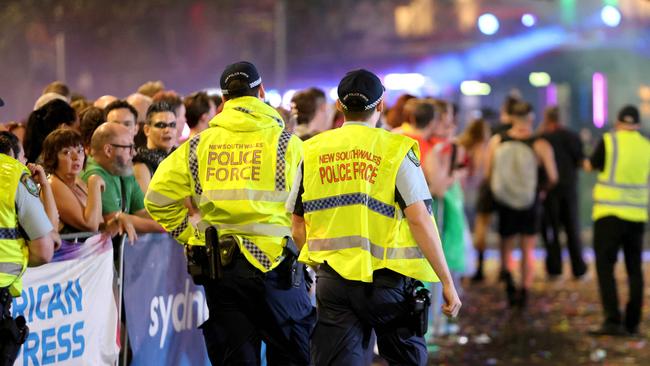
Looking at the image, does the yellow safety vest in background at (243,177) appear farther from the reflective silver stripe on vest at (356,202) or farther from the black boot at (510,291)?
the black boot at (510,291)

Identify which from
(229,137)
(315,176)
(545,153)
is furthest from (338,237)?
(545,153)

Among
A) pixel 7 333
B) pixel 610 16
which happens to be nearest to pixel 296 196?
pixel 7 333

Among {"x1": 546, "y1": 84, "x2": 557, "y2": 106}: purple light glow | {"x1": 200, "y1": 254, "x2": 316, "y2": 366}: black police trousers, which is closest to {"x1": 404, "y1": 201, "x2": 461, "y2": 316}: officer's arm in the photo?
{"x1": 200, "y1": 254, "x2": 316, "y2": 366}: black police trousers

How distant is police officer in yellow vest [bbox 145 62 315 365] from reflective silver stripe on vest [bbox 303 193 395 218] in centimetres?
50

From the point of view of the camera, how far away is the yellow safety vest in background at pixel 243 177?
6.18m

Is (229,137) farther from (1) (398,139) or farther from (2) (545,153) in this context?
(2) (545,153)

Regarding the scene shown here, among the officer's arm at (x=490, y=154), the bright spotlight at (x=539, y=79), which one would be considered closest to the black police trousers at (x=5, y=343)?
the officer's arm at (x=490, y=154)

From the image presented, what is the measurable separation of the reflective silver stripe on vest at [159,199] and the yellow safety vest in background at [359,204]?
0.93 m

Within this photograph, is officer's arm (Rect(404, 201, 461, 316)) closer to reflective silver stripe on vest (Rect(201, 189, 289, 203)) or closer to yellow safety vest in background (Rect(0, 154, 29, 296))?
reflective silver stripe on vest (Rect(201, 189, 289, 203))

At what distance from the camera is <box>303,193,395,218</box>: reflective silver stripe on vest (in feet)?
18.6

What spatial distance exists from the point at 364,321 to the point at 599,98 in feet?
61.6

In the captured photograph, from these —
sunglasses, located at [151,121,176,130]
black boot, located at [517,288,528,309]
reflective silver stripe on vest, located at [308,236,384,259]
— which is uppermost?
sunglasses, located at [151,121,176,130]

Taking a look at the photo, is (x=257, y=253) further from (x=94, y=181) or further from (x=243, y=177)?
(x=94, y=181)

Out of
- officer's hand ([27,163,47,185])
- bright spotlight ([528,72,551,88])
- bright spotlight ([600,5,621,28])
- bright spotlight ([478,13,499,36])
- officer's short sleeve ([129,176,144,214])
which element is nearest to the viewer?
officer's hand ([27,163,47,185])
